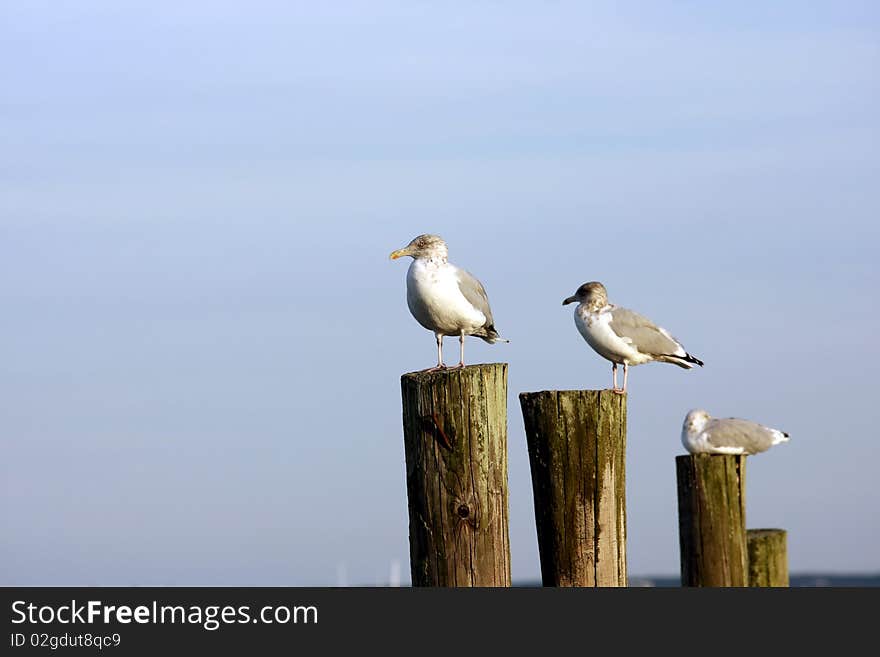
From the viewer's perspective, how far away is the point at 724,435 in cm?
1510

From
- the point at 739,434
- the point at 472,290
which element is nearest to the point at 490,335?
the point at 472,290

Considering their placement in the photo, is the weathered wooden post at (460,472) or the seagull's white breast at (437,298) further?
the seagull's white breast at (437,298)

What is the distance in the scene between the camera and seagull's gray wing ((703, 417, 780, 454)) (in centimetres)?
1512

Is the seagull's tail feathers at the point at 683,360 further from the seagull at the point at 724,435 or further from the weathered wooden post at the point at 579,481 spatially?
the weathered wooden post at the point at 579,481

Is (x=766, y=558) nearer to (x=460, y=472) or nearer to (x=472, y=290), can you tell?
(x=472, y=290)

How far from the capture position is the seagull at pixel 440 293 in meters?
11.7

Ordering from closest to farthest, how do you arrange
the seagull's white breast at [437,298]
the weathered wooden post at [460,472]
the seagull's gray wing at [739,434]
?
the weathered wooden post at [460,472], the seagull's white breast at [437,298], the seagull's gray wing at [739,434]

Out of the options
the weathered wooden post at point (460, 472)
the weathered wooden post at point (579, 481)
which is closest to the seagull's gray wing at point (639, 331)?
the weathered wooden post at point (579, 481)

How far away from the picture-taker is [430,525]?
8.08m

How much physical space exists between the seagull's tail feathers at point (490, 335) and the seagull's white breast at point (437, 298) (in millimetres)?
819

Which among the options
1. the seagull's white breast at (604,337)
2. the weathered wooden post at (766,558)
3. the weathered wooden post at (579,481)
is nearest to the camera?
the weathered wooden post at (579,481)
